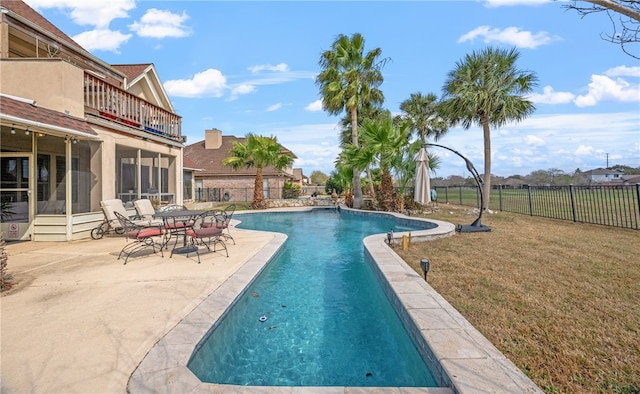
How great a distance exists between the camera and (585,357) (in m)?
2.65

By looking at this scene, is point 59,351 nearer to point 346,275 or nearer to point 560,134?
point 346,275

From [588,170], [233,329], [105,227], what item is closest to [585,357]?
[233,329]

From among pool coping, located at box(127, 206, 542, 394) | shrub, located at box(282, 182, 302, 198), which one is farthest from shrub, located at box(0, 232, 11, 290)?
shrub, located at box(282, 182, 302, 198)

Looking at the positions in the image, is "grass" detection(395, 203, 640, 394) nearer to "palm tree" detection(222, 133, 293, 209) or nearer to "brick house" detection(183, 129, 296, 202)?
"palm tree" detection(222, 133, 293, 209)

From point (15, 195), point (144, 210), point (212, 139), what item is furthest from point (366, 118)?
point (15, 195)

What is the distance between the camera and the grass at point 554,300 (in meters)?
2.51

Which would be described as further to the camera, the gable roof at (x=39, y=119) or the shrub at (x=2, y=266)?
the gable roof at (x=39, y=119)

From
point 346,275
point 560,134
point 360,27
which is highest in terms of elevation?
point 360,27

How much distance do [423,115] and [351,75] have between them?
30.4ft

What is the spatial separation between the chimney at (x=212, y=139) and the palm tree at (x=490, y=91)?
22076mm

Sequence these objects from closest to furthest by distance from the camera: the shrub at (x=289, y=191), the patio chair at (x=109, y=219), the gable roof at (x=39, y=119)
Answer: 1. the gable roof at (x=39, y=119)
2. the patio chair at (x=109, y=219)
3. the shrub at (x=289, y=191)

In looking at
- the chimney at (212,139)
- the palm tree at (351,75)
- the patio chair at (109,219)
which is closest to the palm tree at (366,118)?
the palm tree at (351,75)

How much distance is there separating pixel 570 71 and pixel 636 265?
897 centimetres

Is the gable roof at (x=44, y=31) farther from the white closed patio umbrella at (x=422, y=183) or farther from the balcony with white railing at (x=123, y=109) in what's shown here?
the white closed patio umbrella at (x=422, y=183)
